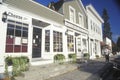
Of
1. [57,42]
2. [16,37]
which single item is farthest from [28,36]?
[57,42]

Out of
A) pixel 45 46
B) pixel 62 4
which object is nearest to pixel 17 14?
pixel 45 46

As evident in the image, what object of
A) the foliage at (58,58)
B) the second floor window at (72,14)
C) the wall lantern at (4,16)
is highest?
the second floor window at (72,14)

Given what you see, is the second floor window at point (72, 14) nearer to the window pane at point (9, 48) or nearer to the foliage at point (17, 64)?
the window pane at point (9, 48)

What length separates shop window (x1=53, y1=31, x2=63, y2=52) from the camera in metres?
13.1

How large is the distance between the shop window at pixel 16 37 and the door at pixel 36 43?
162 cm

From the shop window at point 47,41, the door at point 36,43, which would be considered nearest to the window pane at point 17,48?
the door at point 36,43

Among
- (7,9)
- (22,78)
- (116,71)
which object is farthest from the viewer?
(116,71)

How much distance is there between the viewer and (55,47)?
43.2 feet

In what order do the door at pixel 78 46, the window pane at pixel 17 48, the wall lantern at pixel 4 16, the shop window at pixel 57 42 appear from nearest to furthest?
Result: the wall lantern at pixel 4 16, the window pane at pixel 17 48, the shop window at pixel 57 42, the door at pixel 78 46

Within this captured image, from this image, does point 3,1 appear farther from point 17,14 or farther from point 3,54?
point 3,54

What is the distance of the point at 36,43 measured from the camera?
37.6 feet

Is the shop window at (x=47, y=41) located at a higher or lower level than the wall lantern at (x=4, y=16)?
lower

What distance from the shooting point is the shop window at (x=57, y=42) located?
43.0ft

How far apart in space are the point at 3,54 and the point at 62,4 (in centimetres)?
923
